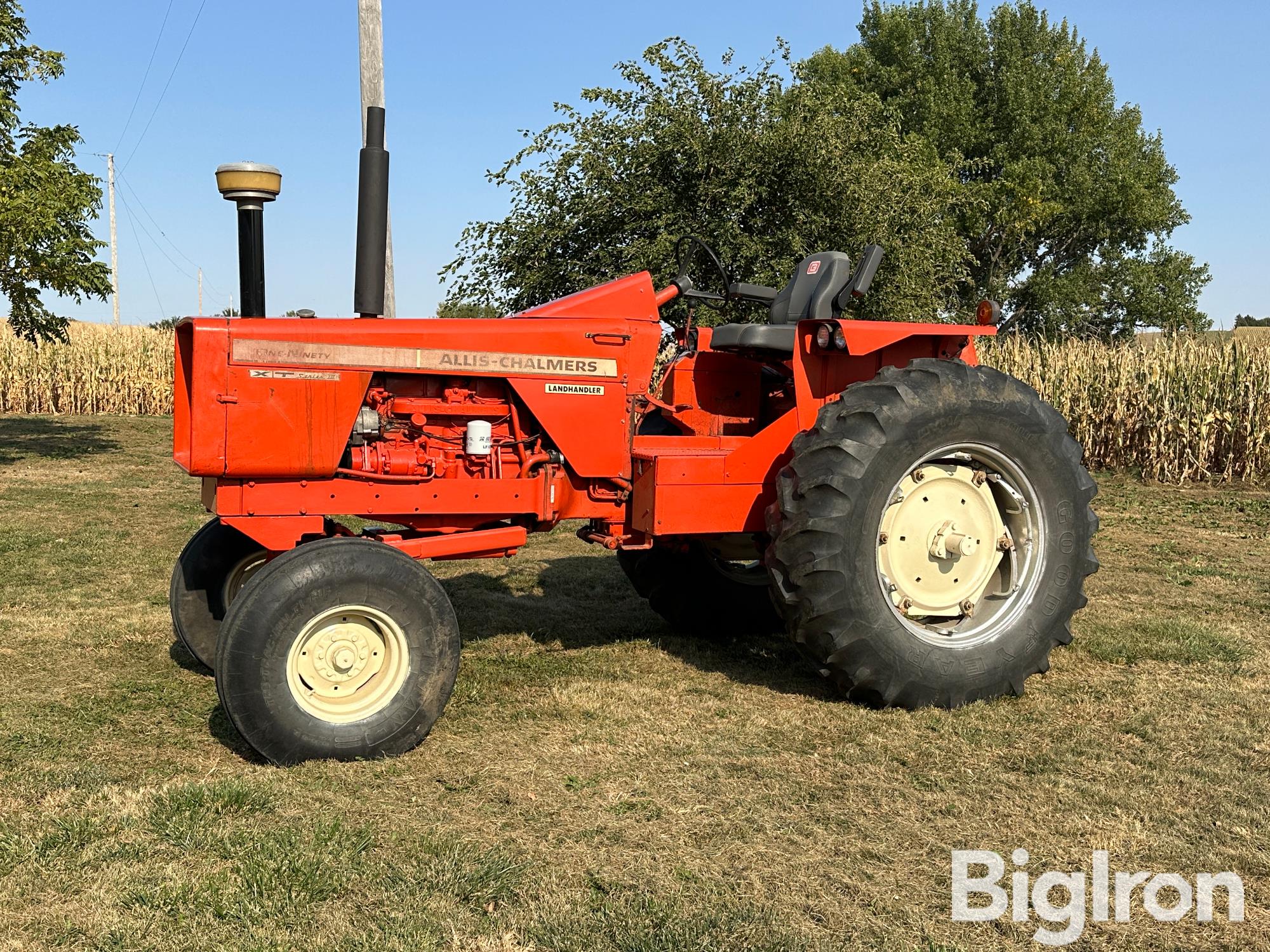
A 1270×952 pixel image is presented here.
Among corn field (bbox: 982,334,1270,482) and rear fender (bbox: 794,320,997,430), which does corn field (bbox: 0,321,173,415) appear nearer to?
corn field (bbox: 982,334,1270,482)

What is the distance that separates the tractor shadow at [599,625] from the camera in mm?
5227

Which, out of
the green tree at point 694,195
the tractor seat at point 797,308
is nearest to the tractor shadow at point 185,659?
the tractor seat at point 797,308

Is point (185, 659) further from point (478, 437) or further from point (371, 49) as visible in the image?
point (371, 49)

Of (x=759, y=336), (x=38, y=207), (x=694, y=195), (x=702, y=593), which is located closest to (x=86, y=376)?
(x=38, y=207)

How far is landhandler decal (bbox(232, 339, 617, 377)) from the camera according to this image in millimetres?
4152

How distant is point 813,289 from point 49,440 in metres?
13.9

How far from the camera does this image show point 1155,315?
32.9 meters

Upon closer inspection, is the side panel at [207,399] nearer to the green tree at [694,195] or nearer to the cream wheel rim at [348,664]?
the cream wheel rim at [348,664]

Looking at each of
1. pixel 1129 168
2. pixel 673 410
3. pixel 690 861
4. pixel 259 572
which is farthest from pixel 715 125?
pixel 1129 168

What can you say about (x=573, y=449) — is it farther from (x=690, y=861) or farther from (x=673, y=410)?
(x=690, y=861)

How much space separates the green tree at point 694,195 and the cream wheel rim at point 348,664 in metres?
7.90

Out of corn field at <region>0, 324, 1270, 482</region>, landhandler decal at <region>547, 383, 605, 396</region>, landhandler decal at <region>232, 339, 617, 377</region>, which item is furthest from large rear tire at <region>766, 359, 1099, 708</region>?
corn field at <region>0, 324, 1270, 482</region>

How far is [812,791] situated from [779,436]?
68.1 inches

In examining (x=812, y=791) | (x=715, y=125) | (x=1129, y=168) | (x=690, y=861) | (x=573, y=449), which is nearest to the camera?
(x=690, y=861)
